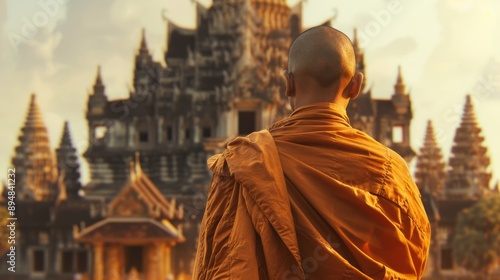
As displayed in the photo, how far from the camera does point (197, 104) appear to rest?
1672 inches

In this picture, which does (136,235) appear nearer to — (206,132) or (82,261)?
(82,261)

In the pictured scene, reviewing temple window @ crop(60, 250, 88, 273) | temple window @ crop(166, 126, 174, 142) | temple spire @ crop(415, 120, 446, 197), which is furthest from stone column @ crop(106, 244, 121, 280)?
temple spire @ crop(415, 120, 446, 197)

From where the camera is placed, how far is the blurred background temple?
38.7 meters

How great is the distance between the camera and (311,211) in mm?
4043

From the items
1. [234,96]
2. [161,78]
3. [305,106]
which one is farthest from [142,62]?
[305,106]

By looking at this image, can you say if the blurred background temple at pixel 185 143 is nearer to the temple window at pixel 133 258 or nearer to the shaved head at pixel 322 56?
the temple window at pixel 133 258

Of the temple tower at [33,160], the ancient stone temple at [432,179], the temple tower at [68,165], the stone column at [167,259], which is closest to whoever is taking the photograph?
the stone column at [167,259]

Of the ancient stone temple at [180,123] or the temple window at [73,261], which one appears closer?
the ancient stone temple at [180,123]

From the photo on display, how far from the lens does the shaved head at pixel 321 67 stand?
429 cm

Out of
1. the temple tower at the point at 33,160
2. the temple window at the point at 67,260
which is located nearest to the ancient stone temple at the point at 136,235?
the temple window at the point at 67,260

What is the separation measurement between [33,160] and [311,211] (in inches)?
1812

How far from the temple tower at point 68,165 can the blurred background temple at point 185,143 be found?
→ 0.57 ft

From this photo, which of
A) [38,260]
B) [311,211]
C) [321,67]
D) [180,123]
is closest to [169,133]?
[180,123]

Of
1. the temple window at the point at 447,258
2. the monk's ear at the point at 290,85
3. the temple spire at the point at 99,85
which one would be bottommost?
the temple window at the point at 447,258
